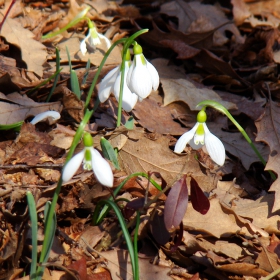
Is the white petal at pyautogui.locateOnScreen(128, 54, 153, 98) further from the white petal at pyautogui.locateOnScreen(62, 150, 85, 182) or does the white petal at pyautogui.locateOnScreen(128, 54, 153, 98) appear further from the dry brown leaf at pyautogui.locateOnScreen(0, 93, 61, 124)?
the dry brown leaf at pyautogui.locateOnScreen(0, 93, 61, 124)

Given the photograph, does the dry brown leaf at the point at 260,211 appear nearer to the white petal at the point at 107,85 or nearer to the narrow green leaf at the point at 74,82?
the white petal at the point at 107,85

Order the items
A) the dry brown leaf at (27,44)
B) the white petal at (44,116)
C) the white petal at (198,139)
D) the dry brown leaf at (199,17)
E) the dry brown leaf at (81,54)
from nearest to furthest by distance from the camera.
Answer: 1. the white petal at (198,139)
2. the white petal at (44,116)
3. the dry brown leaf at (27,44)
4. the dry brown leaf at (81,54)
5. the dry brown leaf at (199,17)

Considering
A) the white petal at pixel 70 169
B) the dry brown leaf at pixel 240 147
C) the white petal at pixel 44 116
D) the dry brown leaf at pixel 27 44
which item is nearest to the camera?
the white petal at pixel 70 169

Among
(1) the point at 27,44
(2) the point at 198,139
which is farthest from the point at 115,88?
(1) the point at 27,44

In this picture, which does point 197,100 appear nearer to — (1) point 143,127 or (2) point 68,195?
(1) point 143,127

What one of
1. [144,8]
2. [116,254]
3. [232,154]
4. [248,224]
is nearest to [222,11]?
[144,8]

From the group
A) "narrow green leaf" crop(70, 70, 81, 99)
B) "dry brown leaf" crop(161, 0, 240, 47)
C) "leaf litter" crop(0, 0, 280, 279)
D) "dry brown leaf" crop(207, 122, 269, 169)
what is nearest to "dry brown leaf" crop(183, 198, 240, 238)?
"leaf litter" crop(0, 0, 280, 279)

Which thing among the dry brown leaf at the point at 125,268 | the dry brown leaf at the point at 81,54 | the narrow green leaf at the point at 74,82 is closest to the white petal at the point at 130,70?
the narrow green leaf at the point at 74,82

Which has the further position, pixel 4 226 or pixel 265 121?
pixel 265 121
